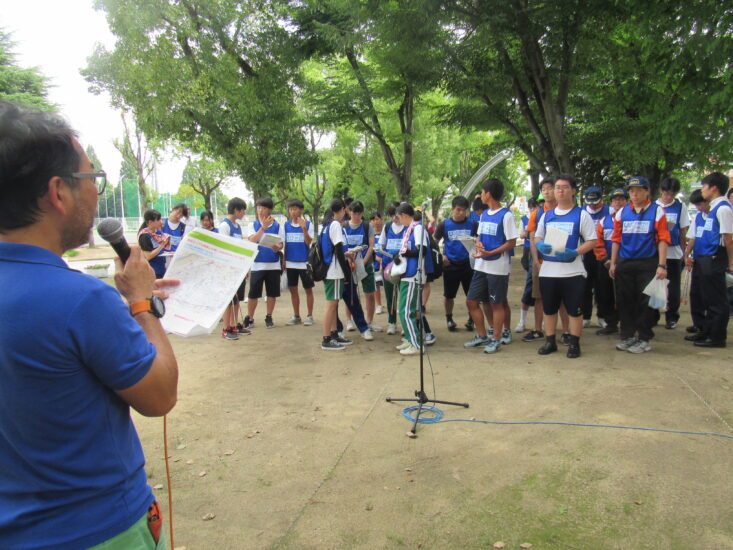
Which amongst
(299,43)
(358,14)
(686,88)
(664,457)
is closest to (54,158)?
(664,457)


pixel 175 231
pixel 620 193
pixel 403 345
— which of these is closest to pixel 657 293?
pixel 620 193

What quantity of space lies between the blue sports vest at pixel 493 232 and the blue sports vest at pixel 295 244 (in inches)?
132

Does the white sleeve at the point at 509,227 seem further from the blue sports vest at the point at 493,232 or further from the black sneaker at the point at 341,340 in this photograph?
the black sneaker at the point at 341,340

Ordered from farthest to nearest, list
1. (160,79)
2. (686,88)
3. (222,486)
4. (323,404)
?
(160,79), (686,88), (323,404), (222,486)

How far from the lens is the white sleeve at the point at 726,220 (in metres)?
6.11

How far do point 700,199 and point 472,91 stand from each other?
528cm

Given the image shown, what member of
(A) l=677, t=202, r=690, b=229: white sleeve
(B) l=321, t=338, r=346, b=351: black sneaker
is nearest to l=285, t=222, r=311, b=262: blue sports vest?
(B) l=321, t=338, r=346, b=351: black sneaker

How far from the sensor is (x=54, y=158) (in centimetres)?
127

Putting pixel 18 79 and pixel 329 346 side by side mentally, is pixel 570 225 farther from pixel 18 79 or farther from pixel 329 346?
pixel 18 79

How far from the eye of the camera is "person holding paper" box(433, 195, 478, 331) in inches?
307

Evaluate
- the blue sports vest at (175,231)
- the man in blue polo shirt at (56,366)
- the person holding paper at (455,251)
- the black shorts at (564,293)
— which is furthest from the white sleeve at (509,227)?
the man in blue polo shirt at (56,366)

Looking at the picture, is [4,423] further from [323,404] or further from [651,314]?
[651,314]

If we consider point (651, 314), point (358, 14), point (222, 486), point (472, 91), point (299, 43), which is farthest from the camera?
point (299, 43)

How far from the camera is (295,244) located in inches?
346
